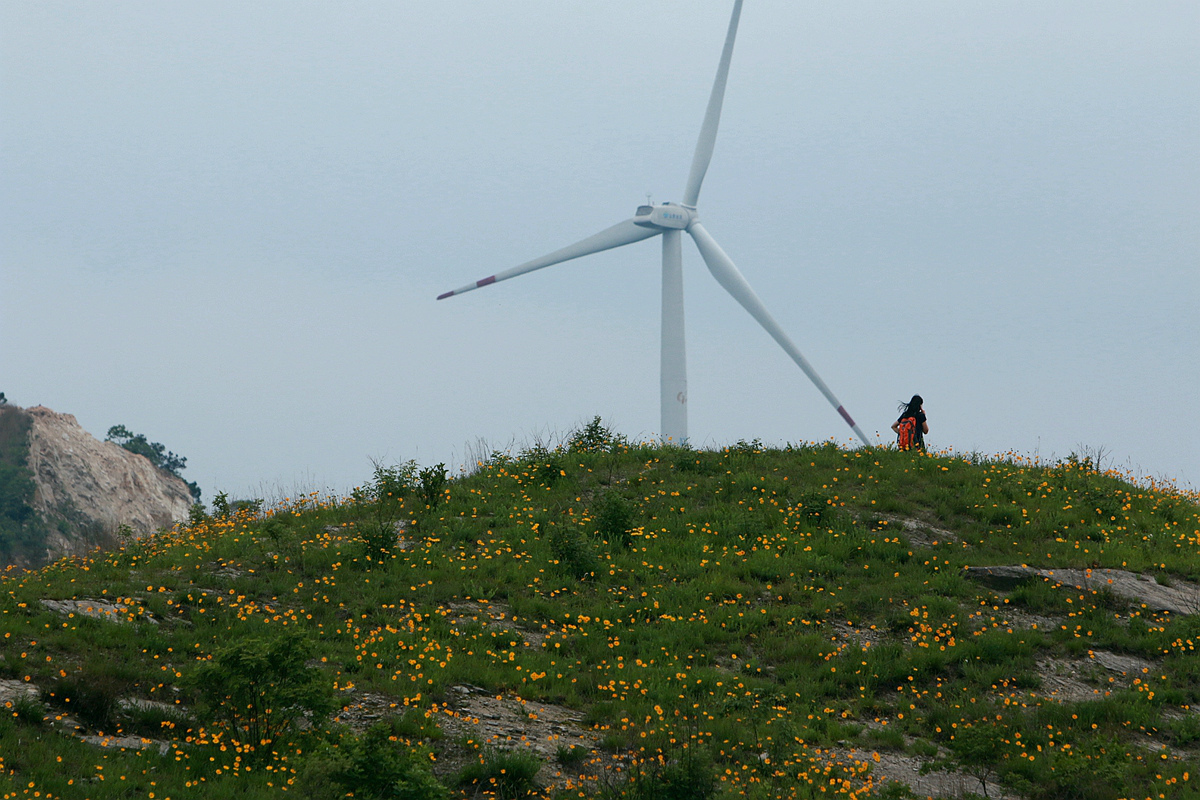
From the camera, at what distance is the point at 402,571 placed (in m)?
17.6

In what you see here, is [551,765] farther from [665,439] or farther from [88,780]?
[665,439]

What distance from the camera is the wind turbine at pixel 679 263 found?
38.3m

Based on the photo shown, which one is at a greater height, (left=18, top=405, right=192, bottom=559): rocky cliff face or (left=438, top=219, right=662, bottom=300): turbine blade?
(left=438, top=219, right=662, bottom=300): turbine blade

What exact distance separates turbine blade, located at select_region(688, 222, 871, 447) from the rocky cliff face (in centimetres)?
5295

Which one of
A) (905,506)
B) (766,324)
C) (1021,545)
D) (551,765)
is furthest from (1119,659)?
(766,324)

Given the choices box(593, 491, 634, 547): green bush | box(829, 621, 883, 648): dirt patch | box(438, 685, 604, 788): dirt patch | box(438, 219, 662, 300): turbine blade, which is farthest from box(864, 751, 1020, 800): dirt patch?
box(438, 219, 662, 300): turbine blade

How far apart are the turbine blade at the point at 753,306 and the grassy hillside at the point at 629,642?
14373 millimetres

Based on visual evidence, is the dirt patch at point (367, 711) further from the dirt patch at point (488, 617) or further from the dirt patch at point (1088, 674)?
the dirt patch at point (1088, 674)

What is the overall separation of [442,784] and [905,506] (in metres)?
13.3

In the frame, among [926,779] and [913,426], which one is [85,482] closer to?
[913,426]

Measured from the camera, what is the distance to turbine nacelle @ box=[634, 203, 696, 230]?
41906mm

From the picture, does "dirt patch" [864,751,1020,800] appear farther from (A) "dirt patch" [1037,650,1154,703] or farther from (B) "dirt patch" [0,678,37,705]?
(B) "dirt patch" [0,678,37,705]

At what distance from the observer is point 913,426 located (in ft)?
81.8

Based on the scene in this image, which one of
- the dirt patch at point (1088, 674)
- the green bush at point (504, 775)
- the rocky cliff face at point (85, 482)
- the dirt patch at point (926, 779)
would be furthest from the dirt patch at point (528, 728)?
the rocky cliff face at point (85, 482)
